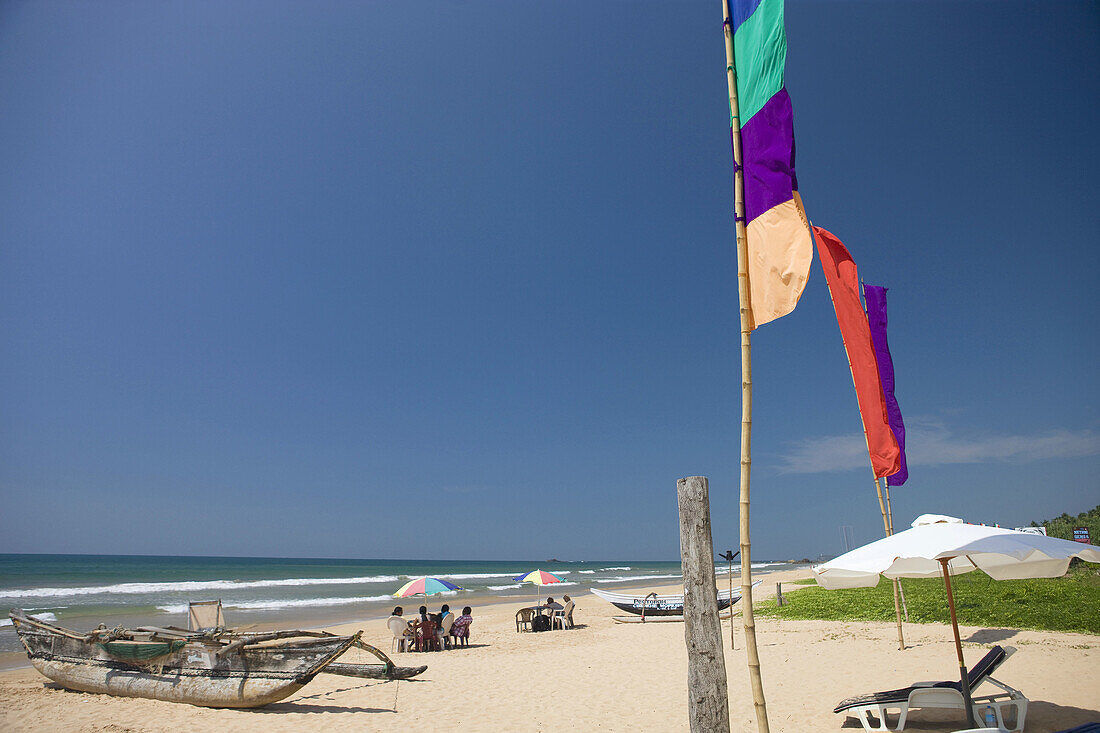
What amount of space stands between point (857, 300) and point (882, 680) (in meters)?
5.82

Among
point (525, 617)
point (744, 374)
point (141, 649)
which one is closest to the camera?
point (744, 374)

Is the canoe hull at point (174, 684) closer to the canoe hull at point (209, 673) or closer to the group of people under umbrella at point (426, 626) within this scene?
the canoe hull at point (209, 673)

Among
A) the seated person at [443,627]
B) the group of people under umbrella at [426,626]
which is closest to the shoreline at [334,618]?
the group of people under umbrella at [426,626]

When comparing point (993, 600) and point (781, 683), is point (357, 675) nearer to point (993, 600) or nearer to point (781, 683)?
point (781, 683)

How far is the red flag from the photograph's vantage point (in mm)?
7395

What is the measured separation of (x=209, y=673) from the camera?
8.99 metres

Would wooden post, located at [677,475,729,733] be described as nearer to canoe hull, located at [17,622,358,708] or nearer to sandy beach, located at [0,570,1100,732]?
sandy beach, located at [0,570,1100,732]

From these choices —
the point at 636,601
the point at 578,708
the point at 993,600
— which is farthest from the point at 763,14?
the point at 636,601

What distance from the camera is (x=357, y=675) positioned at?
10195mm

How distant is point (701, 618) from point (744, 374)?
187 cm

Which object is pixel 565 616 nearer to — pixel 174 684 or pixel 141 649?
pixel 174 684

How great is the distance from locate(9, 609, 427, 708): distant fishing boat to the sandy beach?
8.0 inches

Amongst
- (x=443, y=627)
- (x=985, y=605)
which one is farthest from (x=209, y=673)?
(x=985, y=605)

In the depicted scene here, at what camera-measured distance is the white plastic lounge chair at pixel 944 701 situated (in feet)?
19.7
